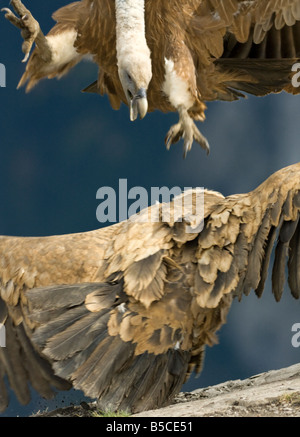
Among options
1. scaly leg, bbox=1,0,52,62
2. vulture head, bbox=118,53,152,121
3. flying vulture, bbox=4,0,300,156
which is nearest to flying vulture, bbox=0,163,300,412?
vulture head, bbox=118,53,152,121

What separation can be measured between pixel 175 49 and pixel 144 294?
2142 millimetres

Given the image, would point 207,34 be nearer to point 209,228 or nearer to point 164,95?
point 164,95

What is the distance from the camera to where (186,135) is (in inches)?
180

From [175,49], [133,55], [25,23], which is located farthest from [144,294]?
[175,49]

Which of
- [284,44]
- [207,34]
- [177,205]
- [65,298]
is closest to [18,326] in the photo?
[65,298]

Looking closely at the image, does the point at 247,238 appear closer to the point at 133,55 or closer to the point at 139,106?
the point at 139,106

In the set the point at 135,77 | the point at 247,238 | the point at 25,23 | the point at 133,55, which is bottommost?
the point at 247,238

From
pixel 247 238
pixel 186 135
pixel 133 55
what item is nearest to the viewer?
pixel 247 238

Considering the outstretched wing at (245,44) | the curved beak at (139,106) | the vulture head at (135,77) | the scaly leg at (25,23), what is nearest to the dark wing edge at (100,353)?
the curved beak at (139,106)

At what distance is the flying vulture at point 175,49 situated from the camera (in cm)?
443

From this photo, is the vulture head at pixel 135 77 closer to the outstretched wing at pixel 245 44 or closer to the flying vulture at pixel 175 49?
the flying vulture at pixel 175 49

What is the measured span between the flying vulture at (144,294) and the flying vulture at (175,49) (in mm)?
894

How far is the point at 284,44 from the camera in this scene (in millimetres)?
5852

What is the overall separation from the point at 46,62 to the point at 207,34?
1.20 metres
